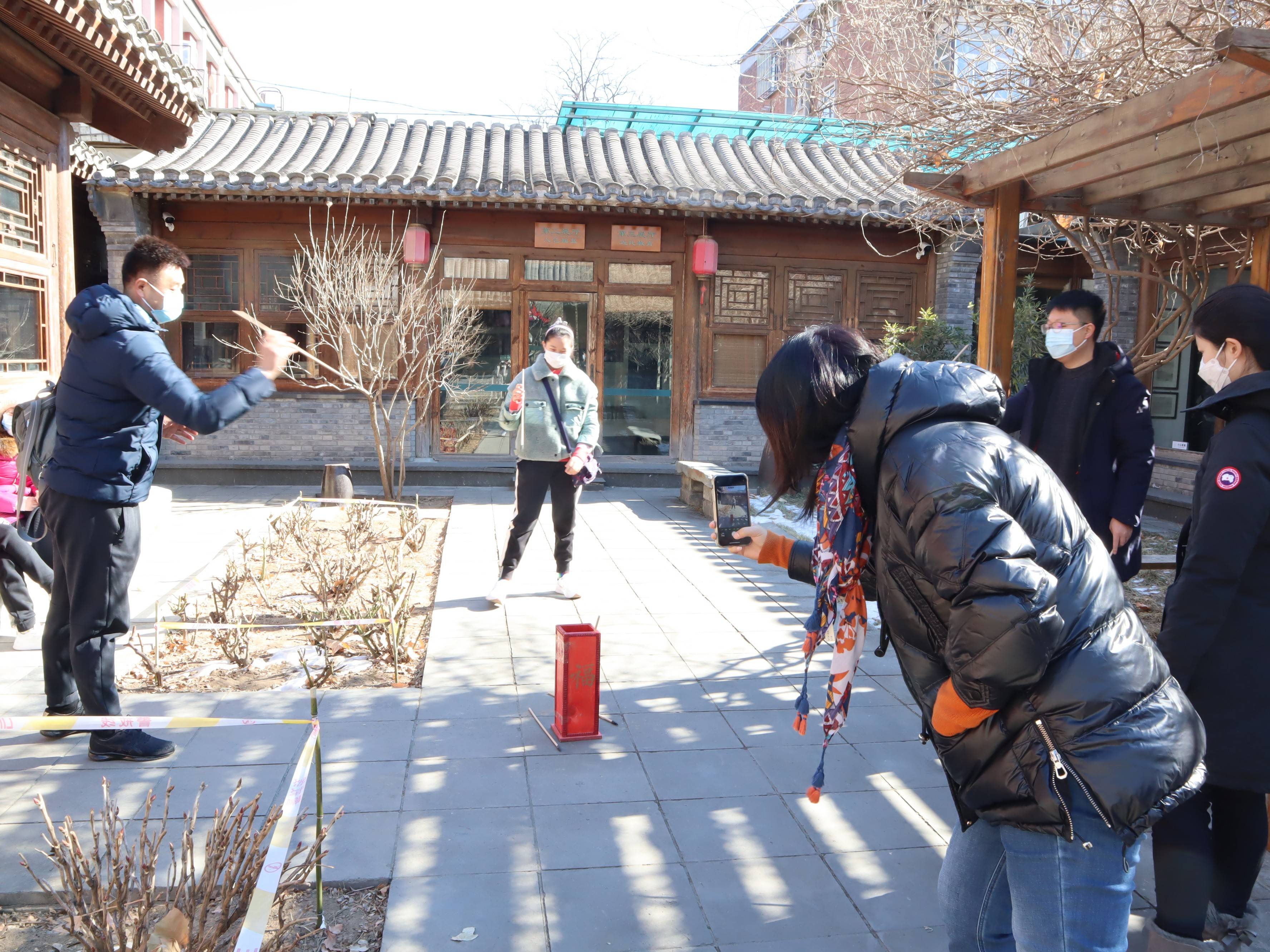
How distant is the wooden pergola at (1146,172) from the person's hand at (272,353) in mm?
3162

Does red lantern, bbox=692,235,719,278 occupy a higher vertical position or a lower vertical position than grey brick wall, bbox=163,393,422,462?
higher

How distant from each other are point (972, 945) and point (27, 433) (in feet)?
12.4

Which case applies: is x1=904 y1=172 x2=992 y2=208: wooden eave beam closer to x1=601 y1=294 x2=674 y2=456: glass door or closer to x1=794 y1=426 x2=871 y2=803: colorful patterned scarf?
x1=794 y1=426 x2=871 y2=803: colorful patterned scarf

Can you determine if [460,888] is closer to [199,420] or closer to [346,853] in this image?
[346,853]

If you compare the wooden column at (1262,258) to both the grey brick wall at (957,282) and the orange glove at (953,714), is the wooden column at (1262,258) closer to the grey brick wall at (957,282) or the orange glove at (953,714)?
the orange glove at (953,714)

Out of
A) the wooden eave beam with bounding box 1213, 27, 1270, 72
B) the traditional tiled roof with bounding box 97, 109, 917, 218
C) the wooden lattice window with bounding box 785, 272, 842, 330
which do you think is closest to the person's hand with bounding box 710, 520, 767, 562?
the wooden eave beam with bounding box 1213, 27, 1270, 72

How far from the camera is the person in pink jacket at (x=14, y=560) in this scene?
524cm

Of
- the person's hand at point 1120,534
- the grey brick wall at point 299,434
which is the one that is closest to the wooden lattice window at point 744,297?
the grey brick wall at point 299,434

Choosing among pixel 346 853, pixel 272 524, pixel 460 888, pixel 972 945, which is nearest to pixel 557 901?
pixel 460 888

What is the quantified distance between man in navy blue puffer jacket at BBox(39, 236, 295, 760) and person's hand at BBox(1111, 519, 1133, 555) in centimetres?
327

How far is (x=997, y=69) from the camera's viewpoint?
210 inches

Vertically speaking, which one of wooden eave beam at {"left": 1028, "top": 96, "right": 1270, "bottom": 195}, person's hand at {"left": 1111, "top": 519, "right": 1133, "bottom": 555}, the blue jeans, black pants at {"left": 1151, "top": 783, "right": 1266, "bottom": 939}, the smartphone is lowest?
black pants at {"left": 1151, "top": 783, "right": 1266, "bottom": 939}

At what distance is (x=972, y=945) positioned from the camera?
205 centimetres

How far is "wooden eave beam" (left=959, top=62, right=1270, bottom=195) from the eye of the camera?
11.5 ft
